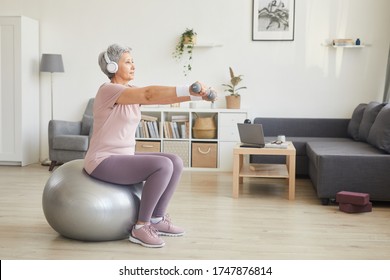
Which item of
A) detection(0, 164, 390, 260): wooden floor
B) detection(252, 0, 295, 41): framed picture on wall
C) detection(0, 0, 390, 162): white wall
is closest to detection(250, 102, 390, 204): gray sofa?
detection(0, 164, 390, 260): wooden floor

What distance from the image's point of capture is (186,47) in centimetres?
649

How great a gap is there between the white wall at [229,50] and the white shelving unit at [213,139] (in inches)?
14.7

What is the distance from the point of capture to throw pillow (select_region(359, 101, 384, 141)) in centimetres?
527

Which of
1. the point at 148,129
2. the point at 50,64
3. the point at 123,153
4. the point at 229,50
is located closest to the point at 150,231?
the point at 123,153

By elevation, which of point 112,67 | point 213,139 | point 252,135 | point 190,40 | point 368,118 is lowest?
point 213,139

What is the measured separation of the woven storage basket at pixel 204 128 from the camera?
6.16 m

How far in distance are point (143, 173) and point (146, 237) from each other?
1.15 feet

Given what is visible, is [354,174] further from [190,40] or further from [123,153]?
[190,40]

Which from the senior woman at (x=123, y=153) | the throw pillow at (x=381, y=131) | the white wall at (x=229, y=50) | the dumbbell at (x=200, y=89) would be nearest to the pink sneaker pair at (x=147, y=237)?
the senior woman at (x=123, y=153)

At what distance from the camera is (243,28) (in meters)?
6.43

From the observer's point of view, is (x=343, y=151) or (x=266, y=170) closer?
(x=343, y=151)

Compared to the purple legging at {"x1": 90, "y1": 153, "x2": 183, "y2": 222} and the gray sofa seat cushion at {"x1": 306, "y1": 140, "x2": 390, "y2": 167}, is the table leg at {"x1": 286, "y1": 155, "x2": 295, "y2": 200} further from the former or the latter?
the purple legging at {"x1": 90, "y1": 153, "x2": 183, "y2": 222}

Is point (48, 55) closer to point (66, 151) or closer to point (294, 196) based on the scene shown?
point (66, 151)

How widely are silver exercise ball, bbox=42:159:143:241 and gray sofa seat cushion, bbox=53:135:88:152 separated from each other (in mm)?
2774
